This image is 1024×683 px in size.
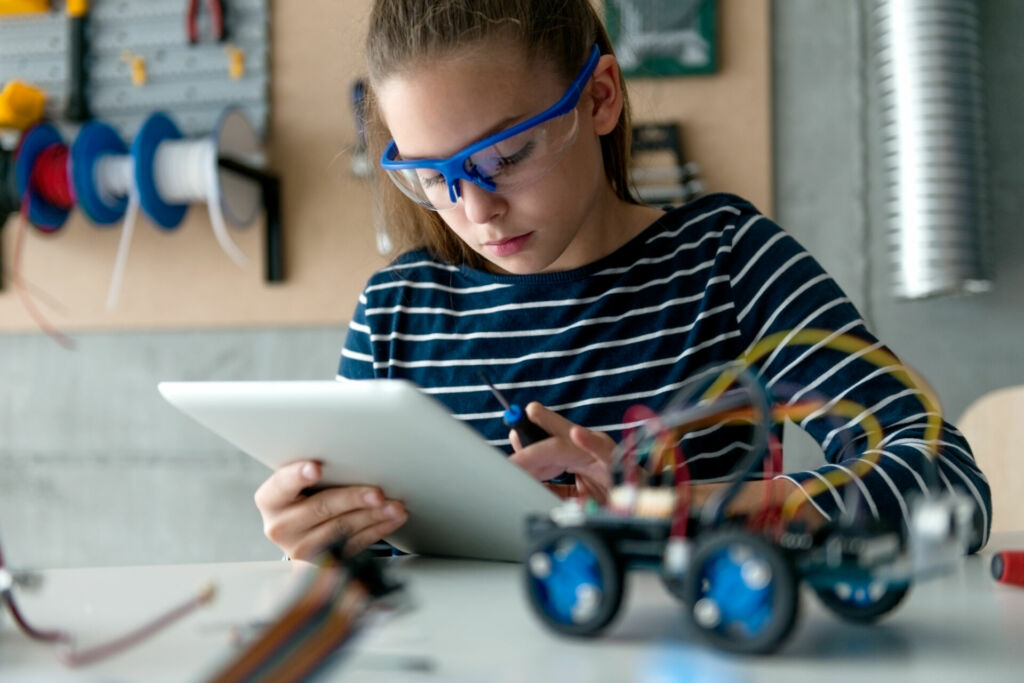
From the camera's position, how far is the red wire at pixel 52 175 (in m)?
1.97

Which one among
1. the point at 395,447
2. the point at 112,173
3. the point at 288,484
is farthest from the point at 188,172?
the point at 395,447

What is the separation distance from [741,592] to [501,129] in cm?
55

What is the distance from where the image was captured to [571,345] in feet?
3.72

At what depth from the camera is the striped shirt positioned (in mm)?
1052

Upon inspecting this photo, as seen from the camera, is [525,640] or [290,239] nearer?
[525,640]

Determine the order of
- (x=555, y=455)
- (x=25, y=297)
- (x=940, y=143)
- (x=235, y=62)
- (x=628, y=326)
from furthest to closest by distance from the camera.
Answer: (x=25, y=297)
(x=235, y=62)
(x=940, y=143)
(x=628, y=326)
(x=555, y=455)

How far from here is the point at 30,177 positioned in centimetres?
197

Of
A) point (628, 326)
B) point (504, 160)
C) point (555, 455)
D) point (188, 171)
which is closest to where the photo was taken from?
point (555, 455)

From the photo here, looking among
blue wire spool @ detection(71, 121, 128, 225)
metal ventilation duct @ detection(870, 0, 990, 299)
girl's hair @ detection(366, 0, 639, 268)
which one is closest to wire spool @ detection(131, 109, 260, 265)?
blue wire spool @ detection(71, 121, 128, 225)

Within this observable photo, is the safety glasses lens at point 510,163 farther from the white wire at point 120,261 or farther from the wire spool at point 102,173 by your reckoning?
the white wire at point 120,261

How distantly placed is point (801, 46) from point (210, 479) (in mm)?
1532

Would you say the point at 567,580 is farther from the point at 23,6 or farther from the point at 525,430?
→ the point at 23,6

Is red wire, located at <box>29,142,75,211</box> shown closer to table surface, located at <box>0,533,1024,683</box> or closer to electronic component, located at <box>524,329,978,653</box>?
table surface, located at <box>0,533,1024,683</box>

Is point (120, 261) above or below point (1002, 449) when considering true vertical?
above
